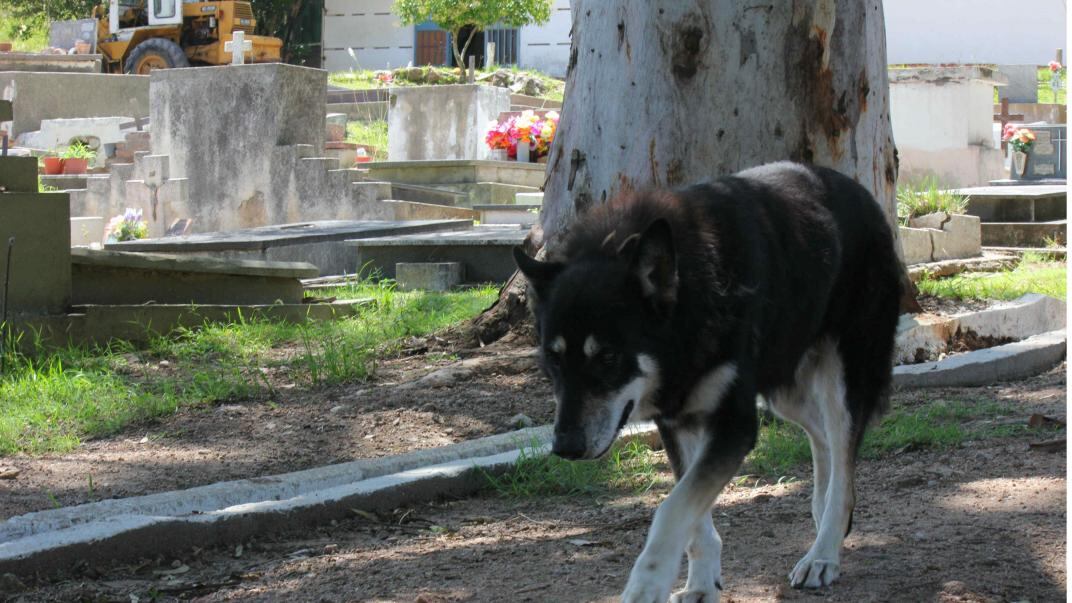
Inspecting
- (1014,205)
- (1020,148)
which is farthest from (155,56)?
(1014,205)

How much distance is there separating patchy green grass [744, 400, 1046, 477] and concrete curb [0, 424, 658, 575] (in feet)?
2.10

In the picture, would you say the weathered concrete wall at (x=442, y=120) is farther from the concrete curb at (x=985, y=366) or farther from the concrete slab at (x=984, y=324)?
the concrete curb at (x=985, y=366)

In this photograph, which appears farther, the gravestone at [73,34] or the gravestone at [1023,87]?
the gravestone at [73,34]

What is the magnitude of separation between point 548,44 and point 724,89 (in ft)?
106

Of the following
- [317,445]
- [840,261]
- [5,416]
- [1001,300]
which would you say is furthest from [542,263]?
[1001,300]

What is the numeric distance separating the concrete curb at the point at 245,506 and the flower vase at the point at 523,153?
1351 centimetres

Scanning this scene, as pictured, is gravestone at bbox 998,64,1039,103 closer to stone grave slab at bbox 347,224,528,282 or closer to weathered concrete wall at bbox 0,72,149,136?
weathered concrete wall at bbox 0,72,149,136

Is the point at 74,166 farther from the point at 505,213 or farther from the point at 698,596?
the point at 698,596

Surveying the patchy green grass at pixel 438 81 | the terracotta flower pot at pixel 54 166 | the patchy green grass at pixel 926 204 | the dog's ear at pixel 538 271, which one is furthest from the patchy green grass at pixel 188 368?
the patchy green grass at pixel 438 81

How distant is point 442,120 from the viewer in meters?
20.0

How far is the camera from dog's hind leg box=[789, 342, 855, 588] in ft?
11.6

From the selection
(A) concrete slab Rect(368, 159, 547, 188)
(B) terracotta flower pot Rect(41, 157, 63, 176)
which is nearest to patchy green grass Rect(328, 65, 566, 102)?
(A) concrete slab Rect(368, 159, 547, 188)

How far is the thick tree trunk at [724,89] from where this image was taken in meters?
6.26

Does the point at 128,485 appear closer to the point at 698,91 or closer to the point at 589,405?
the point at 589,405
